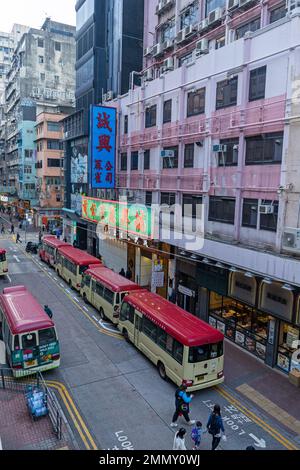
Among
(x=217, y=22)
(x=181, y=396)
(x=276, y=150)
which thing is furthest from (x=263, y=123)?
(x=181, y=396)

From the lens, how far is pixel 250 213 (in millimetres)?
17859

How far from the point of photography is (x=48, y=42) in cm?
6856

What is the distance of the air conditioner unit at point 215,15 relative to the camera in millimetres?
20513

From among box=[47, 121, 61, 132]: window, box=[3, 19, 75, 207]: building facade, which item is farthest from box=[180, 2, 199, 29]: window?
box=[3, 19, 75, 207]: building facade

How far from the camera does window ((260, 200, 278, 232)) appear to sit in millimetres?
16375

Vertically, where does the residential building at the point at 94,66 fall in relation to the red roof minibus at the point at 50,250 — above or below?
above

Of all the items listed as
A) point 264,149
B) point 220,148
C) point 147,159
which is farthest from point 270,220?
point 147,159

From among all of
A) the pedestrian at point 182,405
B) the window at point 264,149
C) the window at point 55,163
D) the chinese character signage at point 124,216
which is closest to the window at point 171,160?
the chinese character signage at point 124,216

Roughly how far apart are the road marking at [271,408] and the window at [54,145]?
51.5 meters

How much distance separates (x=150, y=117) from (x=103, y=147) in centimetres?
476

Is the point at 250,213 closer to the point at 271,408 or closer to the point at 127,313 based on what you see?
the point at 127,313

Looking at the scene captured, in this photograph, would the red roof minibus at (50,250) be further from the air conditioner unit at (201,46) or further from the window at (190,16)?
the window at (190,16)

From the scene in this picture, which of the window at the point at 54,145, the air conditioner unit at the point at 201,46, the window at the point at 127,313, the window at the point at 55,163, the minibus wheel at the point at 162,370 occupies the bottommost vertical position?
the minibus wheel at the point at 162,370

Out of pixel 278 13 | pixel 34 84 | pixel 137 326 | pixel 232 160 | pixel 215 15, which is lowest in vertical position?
pixel 137 326
